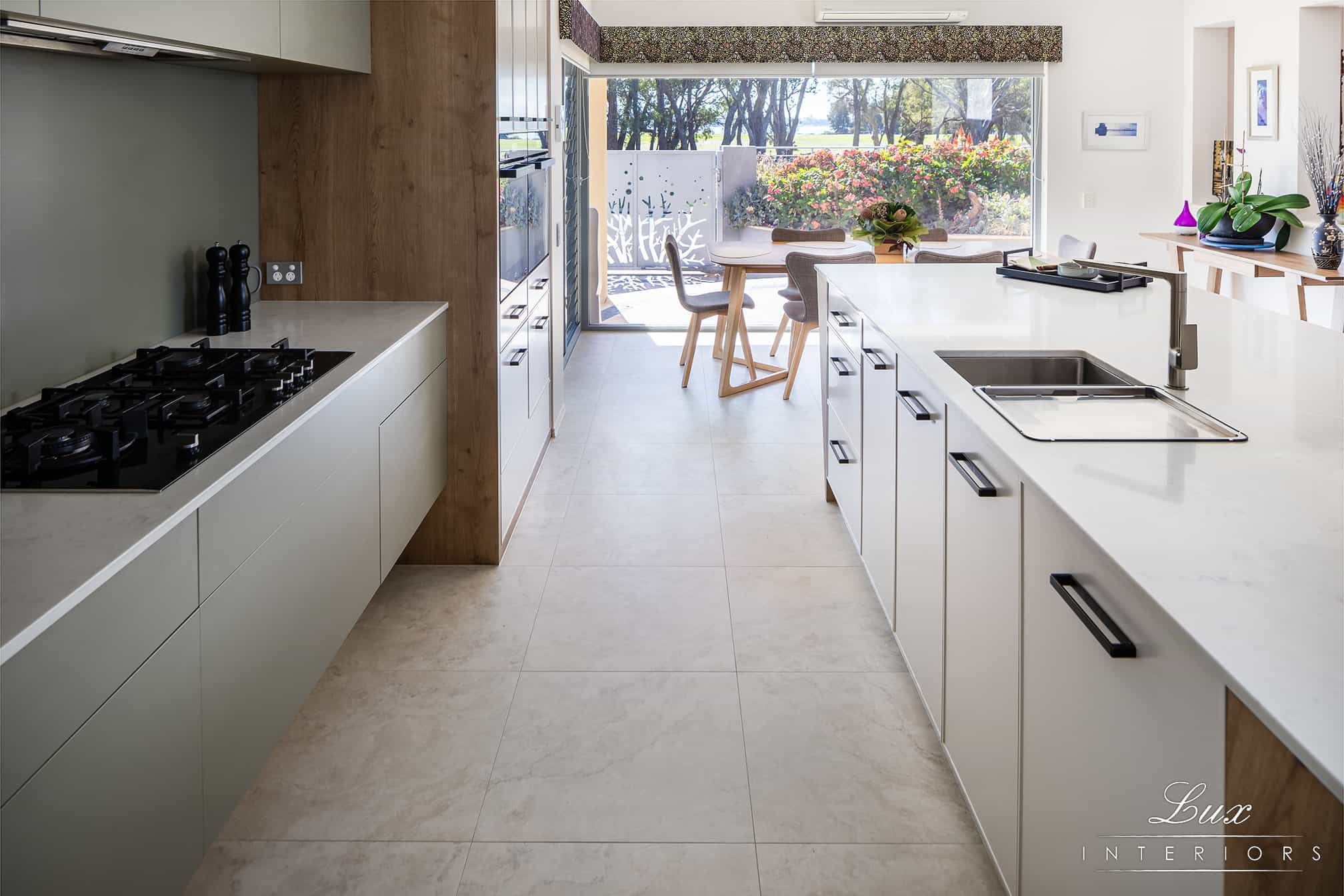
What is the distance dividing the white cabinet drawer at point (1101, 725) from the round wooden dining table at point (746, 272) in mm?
4741

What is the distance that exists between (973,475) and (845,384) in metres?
1.70

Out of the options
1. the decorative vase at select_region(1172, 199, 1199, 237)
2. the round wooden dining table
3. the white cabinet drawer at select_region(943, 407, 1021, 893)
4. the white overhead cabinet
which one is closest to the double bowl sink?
the white cabinet drawer at select_region(943, 407, 1021, 893)

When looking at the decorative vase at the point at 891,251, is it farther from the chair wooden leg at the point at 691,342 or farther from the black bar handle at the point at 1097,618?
the black bar handle at the point at 1097,618

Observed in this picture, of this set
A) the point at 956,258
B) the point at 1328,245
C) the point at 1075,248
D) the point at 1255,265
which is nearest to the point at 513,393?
the point at 956,258

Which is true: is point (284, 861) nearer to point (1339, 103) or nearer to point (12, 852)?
point (12, 852)

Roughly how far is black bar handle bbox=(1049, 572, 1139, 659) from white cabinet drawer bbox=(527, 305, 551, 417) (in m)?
3.11

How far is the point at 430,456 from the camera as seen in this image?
11.0 feet

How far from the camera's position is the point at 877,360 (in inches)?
116

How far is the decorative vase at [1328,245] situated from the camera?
583 centimetres

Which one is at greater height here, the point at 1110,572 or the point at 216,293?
the point at 216,293

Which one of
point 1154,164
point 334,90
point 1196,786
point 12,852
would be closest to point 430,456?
point 334,90

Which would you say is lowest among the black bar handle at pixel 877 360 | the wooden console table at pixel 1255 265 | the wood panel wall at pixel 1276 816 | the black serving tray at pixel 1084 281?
the wood panel wall at pixel 1276 816

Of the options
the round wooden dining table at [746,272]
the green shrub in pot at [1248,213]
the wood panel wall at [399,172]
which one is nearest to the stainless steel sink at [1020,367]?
the wood panel wall at [399,172]

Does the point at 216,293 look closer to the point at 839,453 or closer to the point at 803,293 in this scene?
the point at 839,453
